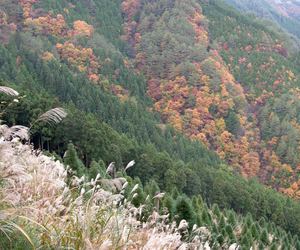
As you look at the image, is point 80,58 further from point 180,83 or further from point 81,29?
point 180,83

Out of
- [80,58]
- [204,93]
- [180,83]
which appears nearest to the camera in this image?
[204,93]

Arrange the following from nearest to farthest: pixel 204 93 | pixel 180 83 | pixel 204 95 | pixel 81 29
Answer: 1. pixel 204 95
2. pixel 204 93
3. pixel 180 83
4. pixel 81 29

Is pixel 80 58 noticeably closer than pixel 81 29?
Yes

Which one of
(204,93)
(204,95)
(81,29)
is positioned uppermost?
(204,93)

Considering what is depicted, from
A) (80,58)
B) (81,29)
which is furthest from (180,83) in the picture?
(81,29)

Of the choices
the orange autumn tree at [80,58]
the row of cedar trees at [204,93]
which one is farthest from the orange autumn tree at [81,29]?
the row of cedar trees at [204,93]

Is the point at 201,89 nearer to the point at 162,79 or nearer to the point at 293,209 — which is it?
the point at 162,79

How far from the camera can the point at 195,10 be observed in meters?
172

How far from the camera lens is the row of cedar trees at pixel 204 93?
11688 cm

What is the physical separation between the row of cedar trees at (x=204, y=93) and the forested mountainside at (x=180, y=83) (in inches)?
13.1

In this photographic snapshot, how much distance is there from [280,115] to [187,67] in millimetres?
27920

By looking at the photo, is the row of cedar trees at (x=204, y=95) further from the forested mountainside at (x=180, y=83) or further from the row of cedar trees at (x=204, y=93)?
the forested mountainside at (x=180, y=83)

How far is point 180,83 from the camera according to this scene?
137250 mm

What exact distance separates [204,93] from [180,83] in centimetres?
794
